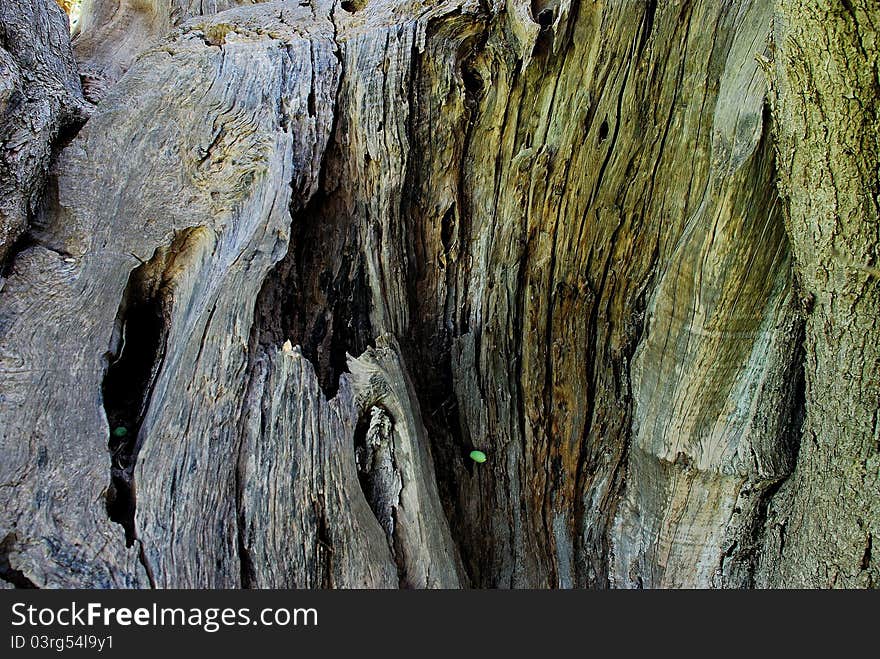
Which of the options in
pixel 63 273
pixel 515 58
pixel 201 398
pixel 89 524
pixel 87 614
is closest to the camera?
pixel 87 614

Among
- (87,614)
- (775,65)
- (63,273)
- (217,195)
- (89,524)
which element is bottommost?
(87,614)

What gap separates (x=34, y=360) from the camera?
7.04ft

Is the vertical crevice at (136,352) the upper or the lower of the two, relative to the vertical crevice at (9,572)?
upper

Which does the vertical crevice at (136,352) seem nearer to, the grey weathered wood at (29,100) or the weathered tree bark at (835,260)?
the grey weathered wood at (29,100)

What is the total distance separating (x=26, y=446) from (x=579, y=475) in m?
1.90

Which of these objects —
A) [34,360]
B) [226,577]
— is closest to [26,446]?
[34,360]

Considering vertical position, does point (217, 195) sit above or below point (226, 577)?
above

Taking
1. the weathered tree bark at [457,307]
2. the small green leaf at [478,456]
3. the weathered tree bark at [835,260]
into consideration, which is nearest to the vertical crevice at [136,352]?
the weathered tree bark at [457,307]

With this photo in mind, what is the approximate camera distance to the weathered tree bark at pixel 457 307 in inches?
76.0

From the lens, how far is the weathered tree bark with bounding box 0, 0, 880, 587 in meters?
1.93

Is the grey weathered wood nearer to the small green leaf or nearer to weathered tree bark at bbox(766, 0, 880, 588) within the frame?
the small green leaf

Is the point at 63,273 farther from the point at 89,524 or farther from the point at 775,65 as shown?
the point at 775,65

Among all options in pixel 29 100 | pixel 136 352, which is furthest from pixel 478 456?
pixel 29 100

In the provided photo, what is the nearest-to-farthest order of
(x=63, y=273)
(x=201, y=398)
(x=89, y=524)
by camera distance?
(x=89, y=524)
(x=201, y=398)
(x=63, y=273)
